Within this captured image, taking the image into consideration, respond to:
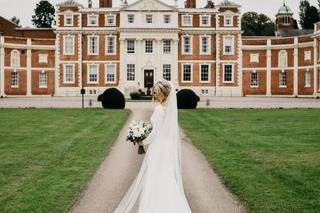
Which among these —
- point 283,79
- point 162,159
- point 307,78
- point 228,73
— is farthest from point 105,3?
point 162,159

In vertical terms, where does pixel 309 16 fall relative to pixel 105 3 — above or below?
above

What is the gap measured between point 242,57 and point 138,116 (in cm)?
3658

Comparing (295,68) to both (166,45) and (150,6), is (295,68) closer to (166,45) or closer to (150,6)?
(166,45)

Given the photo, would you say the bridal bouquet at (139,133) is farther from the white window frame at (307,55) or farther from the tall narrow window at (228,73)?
the tall narrow window at (228,73)

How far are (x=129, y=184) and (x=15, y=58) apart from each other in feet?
164

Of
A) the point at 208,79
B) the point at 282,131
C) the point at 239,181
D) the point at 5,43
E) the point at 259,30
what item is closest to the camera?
the point at 239,181

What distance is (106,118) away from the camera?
2472cm

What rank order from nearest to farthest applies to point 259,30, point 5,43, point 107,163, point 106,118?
point 107,163, point 106,118, point 5,43, point 259,30

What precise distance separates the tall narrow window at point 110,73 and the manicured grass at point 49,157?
3489cm

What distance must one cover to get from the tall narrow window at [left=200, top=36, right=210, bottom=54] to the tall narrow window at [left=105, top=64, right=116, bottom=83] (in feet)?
33.9

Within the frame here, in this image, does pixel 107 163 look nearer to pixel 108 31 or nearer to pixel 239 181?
pixel 239 181

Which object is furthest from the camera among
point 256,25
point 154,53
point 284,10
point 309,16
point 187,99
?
point 256,25

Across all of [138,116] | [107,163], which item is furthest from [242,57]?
[107,163]

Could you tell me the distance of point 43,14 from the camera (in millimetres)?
88500
